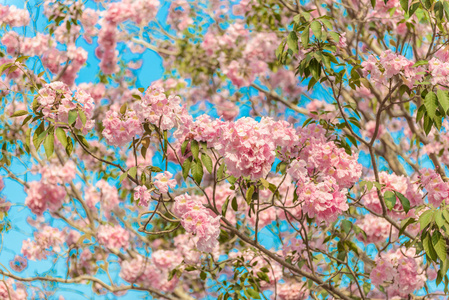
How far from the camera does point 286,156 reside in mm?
2506

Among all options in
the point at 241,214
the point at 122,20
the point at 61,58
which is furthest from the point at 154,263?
the point at 122,20

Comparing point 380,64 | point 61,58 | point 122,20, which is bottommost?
point 380,64

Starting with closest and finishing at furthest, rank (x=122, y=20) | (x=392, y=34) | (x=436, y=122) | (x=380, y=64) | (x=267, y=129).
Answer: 1. (x=267, y=129)
2. (x=436, y=122)
3. (x=380, y=64)
4. (x=392, y=34)
5. (x=122, y=20)

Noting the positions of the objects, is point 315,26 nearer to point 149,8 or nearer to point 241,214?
point 241,214

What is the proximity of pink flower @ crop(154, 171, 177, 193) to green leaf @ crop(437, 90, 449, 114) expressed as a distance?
117cm

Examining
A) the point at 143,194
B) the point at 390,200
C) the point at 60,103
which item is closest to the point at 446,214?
the point at 390,200

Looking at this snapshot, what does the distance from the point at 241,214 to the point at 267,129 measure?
7.96 ft

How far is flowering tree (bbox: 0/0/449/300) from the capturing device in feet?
7.01

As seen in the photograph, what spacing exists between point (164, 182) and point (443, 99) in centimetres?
123

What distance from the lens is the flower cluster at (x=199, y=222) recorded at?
6.67 ft

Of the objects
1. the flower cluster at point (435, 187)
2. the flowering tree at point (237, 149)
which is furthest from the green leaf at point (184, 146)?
the flower cluster at point (435, 187)

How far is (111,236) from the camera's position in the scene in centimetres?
421

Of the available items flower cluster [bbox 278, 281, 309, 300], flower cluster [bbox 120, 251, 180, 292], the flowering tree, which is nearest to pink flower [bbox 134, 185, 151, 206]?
the flowering tree

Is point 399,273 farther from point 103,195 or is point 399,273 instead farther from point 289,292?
point 103,195
